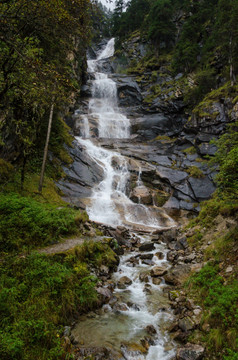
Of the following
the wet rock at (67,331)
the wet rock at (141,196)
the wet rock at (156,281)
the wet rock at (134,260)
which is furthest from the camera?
the wet rock at (141,196)

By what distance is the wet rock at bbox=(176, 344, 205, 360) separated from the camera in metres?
4.57

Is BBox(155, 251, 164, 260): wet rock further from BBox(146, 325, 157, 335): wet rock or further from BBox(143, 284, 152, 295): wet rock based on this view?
BBox(146, 325, 157, 335): wet rock

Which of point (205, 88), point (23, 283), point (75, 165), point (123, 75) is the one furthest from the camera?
point (123, 75)

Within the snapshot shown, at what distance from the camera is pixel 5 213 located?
758 centimetres

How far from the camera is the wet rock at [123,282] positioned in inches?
305

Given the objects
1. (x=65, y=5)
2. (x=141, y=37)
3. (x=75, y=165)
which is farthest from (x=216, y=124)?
(x=141, y=37)

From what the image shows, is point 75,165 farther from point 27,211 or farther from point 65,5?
point 65,5

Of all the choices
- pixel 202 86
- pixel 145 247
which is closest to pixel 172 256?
pixel 145 247

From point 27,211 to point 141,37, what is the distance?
58.6 meters

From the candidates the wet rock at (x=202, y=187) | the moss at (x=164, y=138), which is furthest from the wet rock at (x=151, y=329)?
the moss at (x=164, y=138)

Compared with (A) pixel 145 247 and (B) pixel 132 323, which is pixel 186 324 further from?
(A) pixel 145 247

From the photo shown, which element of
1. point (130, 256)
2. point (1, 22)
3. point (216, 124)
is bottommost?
point (130, 256)

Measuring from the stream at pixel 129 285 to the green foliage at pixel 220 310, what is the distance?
1023 millimetres

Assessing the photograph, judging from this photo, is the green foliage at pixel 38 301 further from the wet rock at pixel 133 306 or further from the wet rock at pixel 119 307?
the wet rock at pixel 133 306
